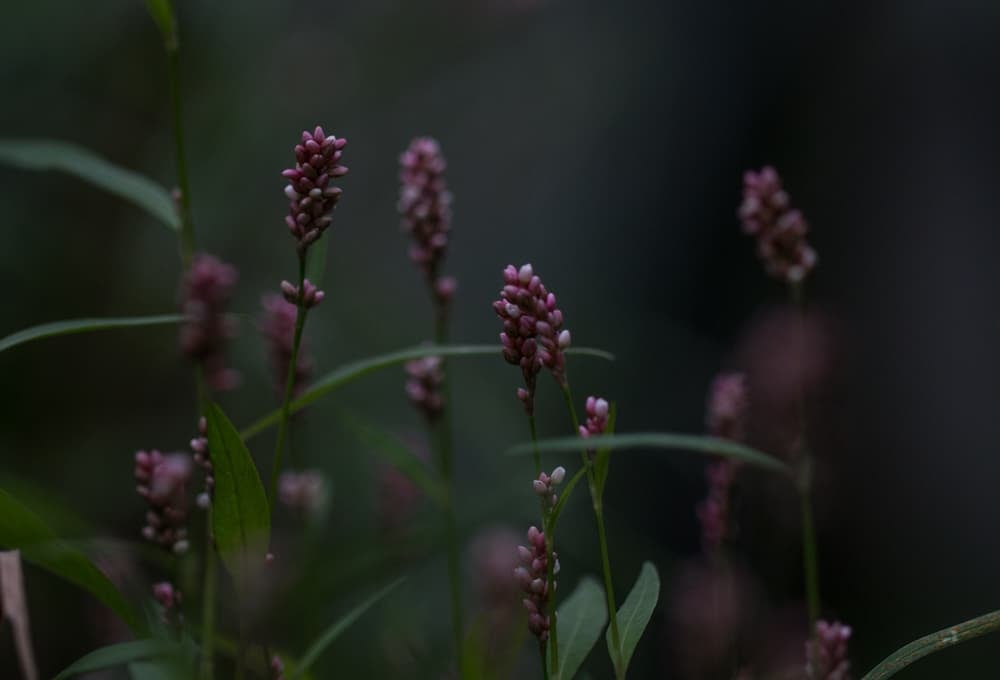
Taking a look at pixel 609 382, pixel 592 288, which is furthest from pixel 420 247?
pixel 592 288

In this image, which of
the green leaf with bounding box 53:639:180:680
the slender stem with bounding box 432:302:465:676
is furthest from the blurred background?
the green leaf with bounding box 53:639:180:680

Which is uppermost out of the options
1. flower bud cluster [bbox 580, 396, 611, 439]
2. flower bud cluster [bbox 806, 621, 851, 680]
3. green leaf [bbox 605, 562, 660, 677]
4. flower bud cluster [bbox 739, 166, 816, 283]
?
flower bud cluster [bbox 739, 166, 816, 283]

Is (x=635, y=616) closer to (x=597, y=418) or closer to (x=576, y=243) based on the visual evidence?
(x=597, y=418)

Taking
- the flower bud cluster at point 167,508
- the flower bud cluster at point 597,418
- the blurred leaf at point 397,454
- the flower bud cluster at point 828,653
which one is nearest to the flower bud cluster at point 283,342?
the blurred leaf at point 397,454

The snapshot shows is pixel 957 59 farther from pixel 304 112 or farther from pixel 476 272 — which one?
pixel 304 112

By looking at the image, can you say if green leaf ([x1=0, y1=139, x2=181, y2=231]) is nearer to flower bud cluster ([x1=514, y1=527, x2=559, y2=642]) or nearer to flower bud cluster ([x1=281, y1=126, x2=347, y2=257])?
flower bud cluster ([x1=281, y1=126, x2=347, y2=257])

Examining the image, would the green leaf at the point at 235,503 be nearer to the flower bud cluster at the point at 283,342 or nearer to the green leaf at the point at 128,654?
the green leaf at the point at 128,654

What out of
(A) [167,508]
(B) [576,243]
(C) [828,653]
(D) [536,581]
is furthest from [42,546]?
(B) [576,243]
